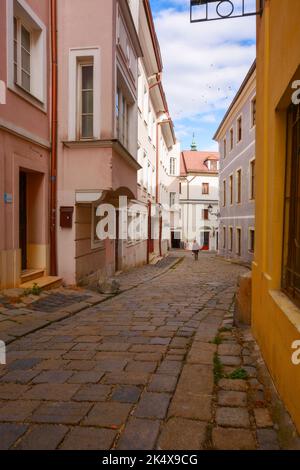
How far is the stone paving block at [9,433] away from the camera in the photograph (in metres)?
2.59

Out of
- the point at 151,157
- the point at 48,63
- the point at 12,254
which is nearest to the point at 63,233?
the point at 12,254

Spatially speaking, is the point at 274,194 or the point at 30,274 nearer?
the point at 274,194

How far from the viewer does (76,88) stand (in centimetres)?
916

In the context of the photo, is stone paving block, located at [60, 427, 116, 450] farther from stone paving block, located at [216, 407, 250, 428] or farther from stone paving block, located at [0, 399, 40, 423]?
stone paving block, located at [216, 407, 250, 428]

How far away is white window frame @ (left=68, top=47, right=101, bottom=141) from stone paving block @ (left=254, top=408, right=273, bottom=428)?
709cm

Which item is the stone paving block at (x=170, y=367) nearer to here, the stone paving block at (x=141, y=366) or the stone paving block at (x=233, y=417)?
the stone paving block at (x=141, y=366)

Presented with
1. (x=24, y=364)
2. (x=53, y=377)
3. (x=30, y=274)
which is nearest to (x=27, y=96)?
(x=30, y=274)

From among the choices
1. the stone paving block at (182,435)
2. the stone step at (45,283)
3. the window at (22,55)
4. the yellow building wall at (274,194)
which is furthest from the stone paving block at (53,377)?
the window at (22,55)

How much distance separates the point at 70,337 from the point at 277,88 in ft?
12.4

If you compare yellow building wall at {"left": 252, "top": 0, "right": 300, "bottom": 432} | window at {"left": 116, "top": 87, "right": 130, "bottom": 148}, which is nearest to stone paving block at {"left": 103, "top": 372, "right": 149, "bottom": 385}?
yellow building wall at {"left": 252, "top": 0, "right": 300, "bottom": 432}

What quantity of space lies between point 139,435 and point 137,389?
790mm

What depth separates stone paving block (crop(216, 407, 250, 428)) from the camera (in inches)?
112

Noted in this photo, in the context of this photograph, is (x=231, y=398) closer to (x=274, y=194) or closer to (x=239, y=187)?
(x=274, y=194)

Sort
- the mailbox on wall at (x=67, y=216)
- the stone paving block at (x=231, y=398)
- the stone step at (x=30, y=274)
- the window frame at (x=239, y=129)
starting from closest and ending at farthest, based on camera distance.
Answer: the stone paving block at (x=231, y=398)
the stone step at (x=30, y=274)
the mailbox on wall at (x=67, y=216)
the window frame at (x=239, y=129)
